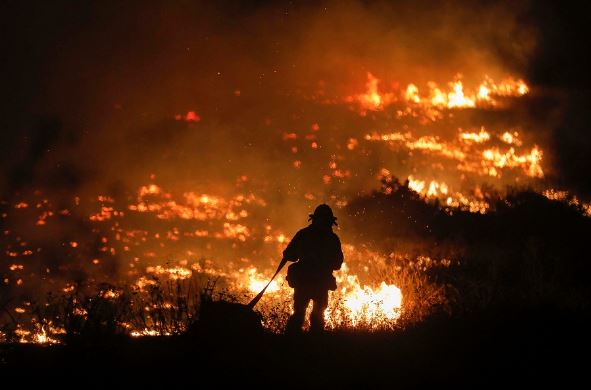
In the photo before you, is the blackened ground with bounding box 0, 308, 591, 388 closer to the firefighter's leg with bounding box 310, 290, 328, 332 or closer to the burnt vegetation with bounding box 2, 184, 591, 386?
the burnt vegetation with bounding box 2, 184, 591, 386

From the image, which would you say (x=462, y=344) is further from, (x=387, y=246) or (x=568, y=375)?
(x=387, y=246)

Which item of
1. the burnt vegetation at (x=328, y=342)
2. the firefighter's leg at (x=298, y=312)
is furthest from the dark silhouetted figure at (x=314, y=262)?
the burnt vegetation at (x=328, y=342)

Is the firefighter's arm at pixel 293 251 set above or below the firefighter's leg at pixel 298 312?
above

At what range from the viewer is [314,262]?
10094mm

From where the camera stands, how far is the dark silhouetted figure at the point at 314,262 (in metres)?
10.1

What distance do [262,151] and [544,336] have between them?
38742 millimetres

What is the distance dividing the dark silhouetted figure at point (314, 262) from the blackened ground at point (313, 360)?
552 mm

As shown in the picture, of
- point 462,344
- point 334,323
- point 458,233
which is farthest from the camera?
point 458,233

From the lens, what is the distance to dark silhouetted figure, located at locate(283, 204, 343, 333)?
397 inches

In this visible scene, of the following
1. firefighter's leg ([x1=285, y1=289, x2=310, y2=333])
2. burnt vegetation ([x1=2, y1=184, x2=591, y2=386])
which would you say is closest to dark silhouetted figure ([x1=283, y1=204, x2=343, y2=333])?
firefighter's leg ([x1=285, y1=289, x2=310, y2=333])

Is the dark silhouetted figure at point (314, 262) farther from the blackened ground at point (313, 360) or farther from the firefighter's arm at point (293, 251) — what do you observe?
the blackened ground at point (313, 360)

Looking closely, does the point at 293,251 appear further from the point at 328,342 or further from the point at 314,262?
the point at 328,342

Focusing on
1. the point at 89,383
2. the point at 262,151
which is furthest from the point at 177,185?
the point at 89,383

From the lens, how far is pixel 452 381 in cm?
815
